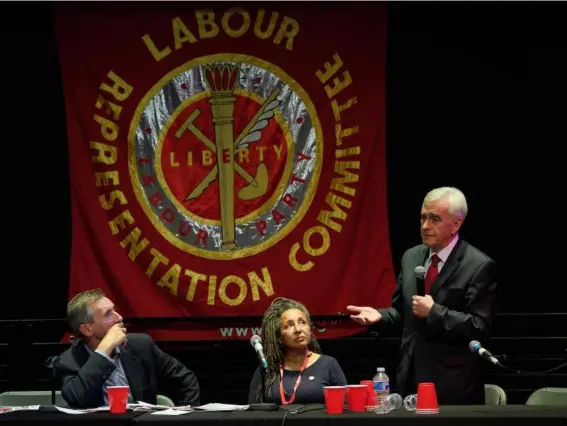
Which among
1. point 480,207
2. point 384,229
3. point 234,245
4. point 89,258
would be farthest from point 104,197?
point 480,207

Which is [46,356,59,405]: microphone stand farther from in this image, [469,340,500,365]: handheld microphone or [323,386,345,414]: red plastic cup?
[469,340,500,365]: handheld microphone

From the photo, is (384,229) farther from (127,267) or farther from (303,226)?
(127,267)

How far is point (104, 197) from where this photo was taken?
5.85 m

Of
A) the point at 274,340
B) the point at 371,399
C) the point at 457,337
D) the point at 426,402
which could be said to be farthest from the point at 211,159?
the point at 426,402

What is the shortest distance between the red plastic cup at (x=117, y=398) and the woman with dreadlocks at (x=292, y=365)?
778mm

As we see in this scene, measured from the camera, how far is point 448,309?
167 inches

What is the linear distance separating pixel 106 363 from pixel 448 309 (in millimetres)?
1482

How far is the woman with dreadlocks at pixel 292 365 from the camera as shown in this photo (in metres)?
4.45

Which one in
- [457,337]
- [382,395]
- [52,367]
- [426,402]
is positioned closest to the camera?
[426,402]

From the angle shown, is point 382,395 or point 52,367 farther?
point 52,367

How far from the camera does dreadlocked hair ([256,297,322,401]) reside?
458cm

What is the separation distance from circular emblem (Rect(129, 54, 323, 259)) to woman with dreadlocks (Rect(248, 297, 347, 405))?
1174 millimetres

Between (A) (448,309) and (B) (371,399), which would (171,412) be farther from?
(A) (448,309)

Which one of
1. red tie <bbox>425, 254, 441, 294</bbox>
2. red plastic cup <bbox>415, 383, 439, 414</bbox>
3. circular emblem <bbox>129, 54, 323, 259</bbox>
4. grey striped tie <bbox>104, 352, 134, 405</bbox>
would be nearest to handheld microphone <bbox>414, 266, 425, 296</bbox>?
red tie <bbox>425, 254, 441, 294</bbox>
